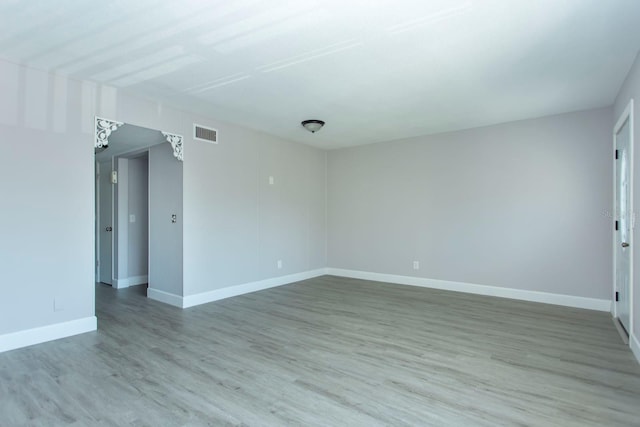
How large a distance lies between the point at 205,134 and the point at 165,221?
1.35m

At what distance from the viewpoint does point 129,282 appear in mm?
6070

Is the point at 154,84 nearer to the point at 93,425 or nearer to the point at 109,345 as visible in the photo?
the point at 109,345

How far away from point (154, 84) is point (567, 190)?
5.21 m

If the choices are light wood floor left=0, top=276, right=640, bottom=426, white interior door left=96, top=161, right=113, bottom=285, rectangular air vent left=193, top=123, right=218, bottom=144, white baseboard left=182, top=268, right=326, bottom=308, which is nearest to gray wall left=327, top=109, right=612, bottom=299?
light wood floor left=0, top=276, right=640, bottom=426

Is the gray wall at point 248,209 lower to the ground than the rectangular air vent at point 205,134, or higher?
lower

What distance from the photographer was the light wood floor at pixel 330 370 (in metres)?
2.15

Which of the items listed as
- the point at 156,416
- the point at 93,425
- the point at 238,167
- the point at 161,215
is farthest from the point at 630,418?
the point at 161,215

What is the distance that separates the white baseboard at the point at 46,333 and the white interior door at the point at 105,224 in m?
2.75

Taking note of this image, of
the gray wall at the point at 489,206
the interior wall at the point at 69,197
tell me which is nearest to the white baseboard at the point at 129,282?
the interior wall at the point at 69,197

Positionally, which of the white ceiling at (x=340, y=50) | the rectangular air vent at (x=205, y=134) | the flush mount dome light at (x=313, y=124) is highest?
the white ceiling at (x=340, y=50)

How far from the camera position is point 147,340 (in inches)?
135

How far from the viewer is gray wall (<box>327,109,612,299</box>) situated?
458cm

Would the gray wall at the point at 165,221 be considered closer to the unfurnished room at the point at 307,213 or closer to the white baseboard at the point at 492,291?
the unfurnished room at the point at 307,213

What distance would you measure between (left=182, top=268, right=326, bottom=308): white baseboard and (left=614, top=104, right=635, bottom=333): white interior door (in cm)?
449
